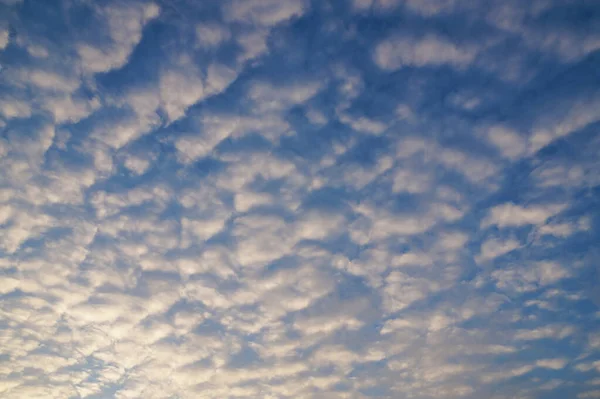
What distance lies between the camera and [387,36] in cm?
1155

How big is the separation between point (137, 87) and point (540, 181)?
1627cm

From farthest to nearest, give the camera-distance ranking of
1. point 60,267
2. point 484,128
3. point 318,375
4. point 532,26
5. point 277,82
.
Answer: point 318,375
point 60,267
point 484,128
point 277,82
point 532,26

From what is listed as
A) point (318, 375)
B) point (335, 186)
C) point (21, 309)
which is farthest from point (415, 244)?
point (21, 309)

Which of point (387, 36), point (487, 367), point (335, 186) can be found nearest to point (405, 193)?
point (335, 186)

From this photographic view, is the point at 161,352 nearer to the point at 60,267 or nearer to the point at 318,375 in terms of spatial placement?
the point at 60,267

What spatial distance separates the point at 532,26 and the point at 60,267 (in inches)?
878

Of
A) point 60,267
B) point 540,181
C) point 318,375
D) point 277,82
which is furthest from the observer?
point 318,375

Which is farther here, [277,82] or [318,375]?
[318,375]

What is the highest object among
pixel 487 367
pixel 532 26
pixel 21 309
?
pixel 532 26

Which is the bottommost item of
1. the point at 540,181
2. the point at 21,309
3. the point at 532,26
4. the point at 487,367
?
the point at 487,367

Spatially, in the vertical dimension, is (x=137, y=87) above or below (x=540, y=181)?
above

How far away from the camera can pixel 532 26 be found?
37.4 ft

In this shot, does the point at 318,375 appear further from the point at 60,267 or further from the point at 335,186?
the point at 60,267

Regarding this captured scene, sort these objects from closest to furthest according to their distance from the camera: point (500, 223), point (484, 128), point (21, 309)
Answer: point (484, 128) → point (500, 223) → point (21, 309)
